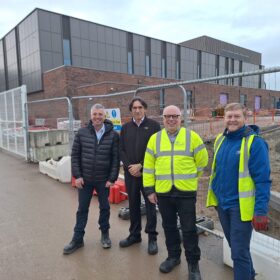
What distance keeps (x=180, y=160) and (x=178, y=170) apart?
0.11 m

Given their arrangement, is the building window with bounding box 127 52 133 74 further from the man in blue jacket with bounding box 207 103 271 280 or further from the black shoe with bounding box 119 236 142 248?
the man in blue jacket with bounding box 207 103 271 280

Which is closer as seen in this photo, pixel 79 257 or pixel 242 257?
pixel 242 257

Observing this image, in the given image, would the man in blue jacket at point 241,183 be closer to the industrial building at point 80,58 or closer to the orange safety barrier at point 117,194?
the orange safety barrier at point 117,194

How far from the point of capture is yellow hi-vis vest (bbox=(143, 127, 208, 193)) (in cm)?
278

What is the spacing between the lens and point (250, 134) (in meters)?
2.29

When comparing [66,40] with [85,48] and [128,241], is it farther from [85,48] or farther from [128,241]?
[128,241]

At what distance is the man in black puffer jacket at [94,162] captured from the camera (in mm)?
3525

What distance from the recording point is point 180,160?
2770 millimetres

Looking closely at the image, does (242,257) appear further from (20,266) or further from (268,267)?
(20,266)

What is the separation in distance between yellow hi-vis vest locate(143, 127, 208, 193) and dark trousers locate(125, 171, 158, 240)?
0.66 meters

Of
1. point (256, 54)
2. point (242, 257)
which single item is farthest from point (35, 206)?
point (256, 54)

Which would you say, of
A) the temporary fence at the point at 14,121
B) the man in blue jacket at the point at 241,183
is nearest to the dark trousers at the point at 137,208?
the man in blue jacket at the point at 241,183

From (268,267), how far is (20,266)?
2774mm

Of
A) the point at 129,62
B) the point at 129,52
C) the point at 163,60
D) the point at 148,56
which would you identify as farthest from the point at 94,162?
the point at 163,60
